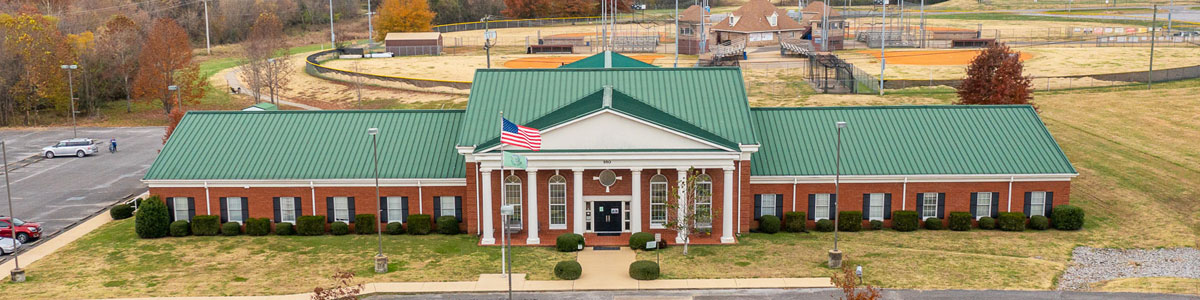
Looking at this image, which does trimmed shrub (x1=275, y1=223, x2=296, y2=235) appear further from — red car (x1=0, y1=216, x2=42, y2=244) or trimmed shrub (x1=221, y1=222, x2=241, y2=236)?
red car (x1=0, y1=216, x2=42, y2=244)

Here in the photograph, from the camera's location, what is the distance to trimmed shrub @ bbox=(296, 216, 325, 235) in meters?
50.8

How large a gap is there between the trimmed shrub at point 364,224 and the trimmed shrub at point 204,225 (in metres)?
6.57

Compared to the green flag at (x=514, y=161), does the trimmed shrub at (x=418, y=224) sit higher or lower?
lower

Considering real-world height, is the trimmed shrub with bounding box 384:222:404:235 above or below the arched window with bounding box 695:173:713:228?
below

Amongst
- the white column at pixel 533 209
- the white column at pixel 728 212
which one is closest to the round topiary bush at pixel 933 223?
the white column at pixel 728 212

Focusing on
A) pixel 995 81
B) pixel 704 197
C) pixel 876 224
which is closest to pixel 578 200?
pixel 704 197

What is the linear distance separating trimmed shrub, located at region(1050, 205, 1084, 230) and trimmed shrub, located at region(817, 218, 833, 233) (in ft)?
33.9

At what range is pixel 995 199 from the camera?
51844 millimetres

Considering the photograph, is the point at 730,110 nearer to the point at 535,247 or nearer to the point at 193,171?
the point at 535,247

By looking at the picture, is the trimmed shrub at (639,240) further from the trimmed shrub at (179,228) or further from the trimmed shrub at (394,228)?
the trimmed shrub at (179,228)

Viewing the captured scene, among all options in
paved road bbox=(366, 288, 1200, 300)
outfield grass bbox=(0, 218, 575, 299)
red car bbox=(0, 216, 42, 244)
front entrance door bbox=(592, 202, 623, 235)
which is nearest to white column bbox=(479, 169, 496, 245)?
outfield grass bbox=(0, 218, 575, 299)

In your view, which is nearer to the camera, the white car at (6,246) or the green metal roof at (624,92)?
the white car at (6,246)

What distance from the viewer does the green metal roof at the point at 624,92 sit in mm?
50781

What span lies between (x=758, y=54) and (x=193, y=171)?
237 ft
